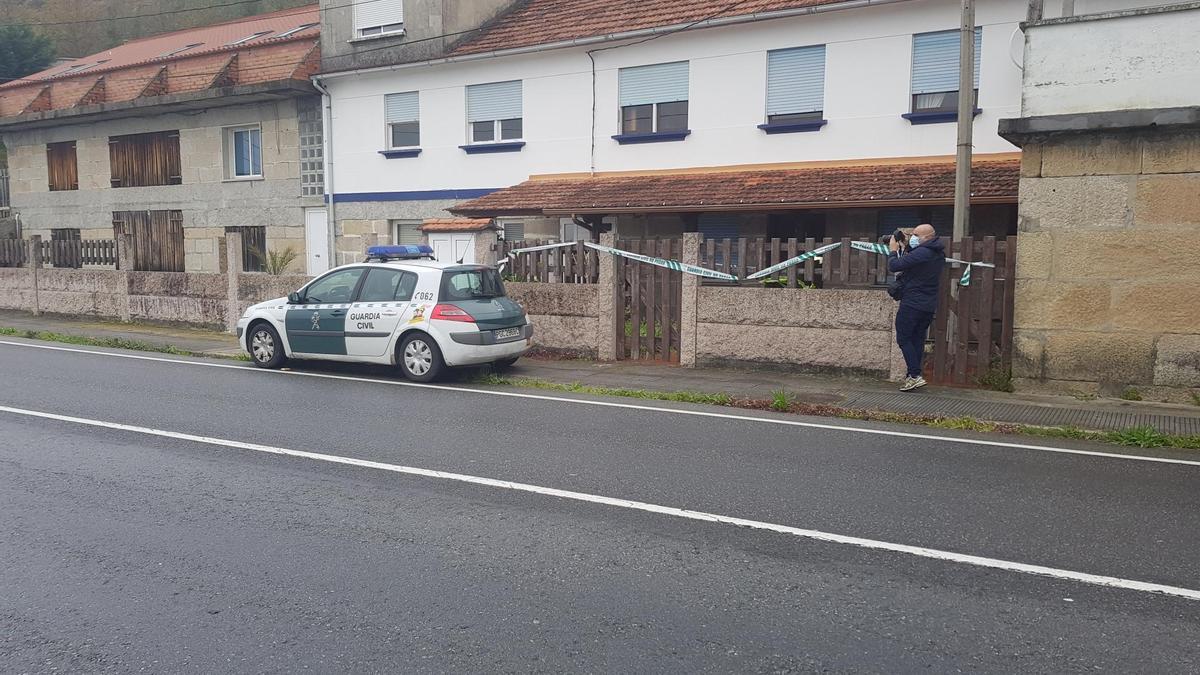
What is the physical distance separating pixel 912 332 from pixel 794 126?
7.67 metres

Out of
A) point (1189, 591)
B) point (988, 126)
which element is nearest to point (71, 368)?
point (1189, 591)

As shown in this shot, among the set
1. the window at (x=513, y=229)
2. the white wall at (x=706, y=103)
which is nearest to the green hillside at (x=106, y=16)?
the white wall at (x=706, y=103)

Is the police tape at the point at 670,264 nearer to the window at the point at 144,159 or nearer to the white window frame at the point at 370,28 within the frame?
the white window frame at the point at 370,28

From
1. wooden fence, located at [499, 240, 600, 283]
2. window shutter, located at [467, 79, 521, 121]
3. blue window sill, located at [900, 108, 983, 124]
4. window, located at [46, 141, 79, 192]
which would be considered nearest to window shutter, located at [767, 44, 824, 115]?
blue window sill, located at [900, 108, 983, 124]

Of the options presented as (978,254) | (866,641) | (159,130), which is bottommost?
(866,641)

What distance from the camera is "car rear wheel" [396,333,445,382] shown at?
11.4m

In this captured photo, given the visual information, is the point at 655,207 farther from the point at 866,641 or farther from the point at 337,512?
the point at 866,641

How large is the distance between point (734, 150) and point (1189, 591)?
14.0 meters

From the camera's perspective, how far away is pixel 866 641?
13.3 feet

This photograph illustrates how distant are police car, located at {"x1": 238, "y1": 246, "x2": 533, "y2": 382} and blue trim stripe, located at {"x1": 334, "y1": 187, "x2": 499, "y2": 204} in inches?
318

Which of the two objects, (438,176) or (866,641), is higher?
(438,176)

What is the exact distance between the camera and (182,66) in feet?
83.3

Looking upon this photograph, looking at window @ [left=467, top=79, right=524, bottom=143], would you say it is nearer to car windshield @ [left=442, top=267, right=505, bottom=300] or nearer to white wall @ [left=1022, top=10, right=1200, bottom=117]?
car windshield @ [left=442, top=267, right=505, bottom=300]

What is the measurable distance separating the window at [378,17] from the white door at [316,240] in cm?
444
